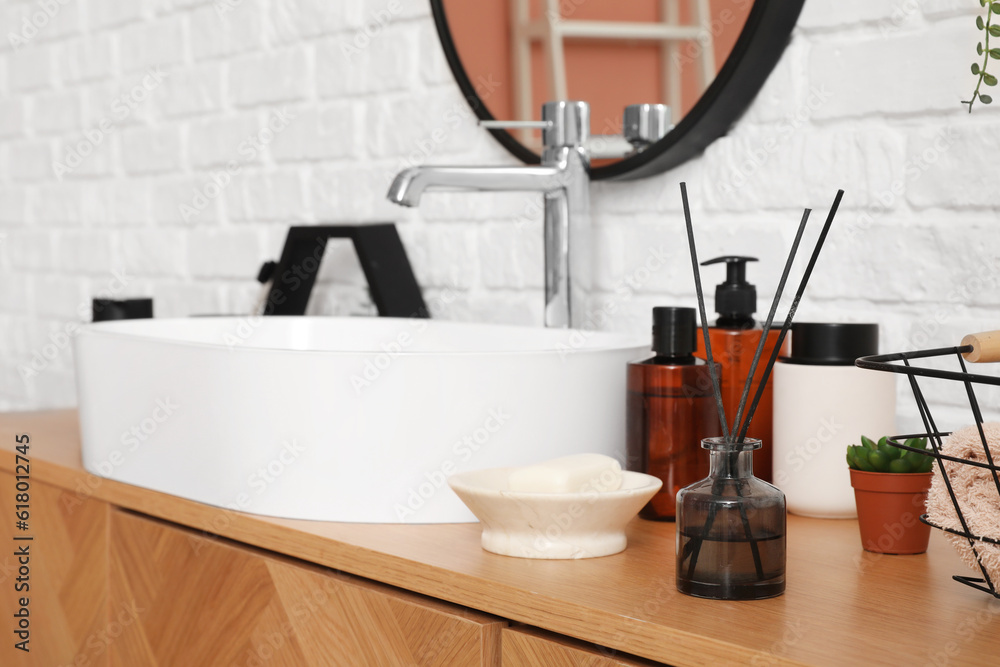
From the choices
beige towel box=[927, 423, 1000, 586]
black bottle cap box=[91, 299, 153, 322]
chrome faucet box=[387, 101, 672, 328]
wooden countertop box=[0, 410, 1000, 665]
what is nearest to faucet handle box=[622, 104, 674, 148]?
chrome faucet box=[387, 101, 672, 328]

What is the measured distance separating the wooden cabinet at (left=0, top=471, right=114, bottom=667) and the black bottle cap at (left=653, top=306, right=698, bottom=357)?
20.4 inches

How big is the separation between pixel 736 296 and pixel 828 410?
11 centimetres

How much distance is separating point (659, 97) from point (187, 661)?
2.22 feet

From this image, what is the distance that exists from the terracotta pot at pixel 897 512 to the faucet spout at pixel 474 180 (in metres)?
0.47

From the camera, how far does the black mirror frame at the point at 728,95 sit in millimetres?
980

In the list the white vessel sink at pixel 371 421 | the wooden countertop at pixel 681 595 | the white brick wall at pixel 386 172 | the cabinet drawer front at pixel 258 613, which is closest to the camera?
the wooden countertop at pixel 681 595

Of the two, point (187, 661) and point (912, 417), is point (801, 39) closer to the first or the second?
point (912, 417)

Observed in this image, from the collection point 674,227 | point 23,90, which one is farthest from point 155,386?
point 23,90

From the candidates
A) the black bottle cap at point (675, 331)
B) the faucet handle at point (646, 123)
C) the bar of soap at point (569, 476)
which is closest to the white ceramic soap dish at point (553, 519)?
the bar of soap at point (569, 476)

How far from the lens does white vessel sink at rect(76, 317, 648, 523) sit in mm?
776

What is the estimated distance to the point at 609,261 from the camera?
46.3 inches

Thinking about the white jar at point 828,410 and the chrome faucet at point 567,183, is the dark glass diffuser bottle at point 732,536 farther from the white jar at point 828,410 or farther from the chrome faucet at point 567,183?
the chrome faucet at point 567,183

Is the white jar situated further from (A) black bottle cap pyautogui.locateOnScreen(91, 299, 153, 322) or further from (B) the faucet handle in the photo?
(A) black bottle cap pyautogui.locateOnScreen(91, 299, 153, 322)

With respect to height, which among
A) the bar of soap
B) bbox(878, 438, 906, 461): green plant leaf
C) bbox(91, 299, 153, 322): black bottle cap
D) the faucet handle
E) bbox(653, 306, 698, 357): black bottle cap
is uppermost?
the faucet handle
